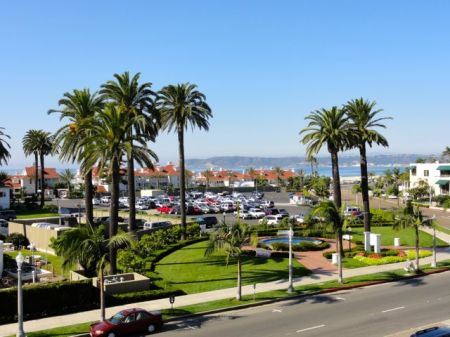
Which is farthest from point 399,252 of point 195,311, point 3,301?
point 3,301

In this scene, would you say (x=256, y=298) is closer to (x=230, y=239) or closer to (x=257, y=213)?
(x=230, y=239)

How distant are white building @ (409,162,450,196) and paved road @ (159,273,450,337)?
259ft

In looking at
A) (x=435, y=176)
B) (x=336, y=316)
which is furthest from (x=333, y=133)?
(x=435, y=176)

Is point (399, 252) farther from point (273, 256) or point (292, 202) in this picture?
point (292, 202)

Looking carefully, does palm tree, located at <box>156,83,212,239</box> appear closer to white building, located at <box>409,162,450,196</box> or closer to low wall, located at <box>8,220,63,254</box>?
low wall, located at <box>8,220,63,254</box>

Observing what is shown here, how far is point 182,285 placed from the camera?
3400 centimetres

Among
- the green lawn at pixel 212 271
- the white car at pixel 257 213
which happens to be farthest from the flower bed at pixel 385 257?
the white car at pixel 257 213

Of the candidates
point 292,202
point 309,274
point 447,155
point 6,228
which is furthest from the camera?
point 447,155

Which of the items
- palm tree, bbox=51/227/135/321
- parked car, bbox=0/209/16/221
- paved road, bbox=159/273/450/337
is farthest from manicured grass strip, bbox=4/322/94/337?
parked car, bbox=0/209/16/221

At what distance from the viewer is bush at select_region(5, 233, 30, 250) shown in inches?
2026

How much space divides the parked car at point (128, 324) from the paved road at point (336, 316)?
0.69m

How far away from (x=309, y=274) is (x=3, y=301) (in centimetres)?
2053

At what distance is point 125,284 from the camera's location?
30.9 metres

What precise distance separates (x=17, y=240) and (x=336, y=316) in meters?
37.0
